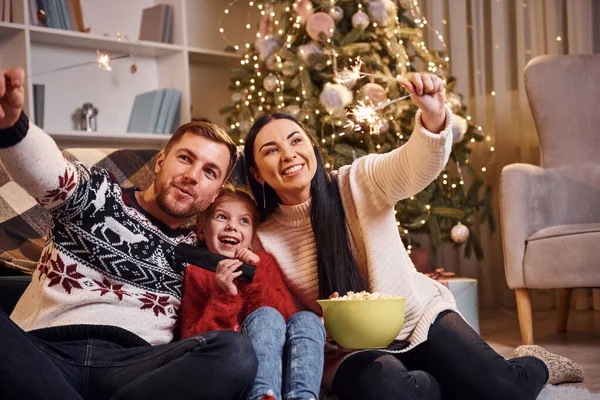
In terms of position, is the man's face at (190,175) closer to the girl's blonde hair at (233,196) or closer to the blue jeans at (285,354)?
the girl's blonde hair at (233,196)

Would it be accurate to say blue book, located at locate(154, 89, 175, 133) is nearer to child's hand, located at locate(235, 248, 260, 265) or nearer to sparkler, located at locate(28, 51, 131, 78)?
sparkler, located at locate(28, 51, 131, 78)

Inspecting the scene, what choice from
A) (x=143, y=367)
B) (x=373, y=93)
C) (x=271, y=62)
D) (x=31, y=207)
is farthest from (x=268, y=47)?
(x=143, y=367)

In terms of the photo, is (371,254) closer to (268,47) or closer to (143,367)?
(143,367)

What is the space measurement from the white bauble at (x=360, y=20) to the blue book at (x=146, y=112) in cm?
112

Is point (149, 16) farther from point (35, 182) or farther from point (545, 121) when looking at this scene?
point (35, 182)

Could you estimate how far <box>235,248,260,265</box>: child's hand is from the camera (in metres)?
1.68

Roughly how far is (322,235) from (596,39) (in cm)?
247

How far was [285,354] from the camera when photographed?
1538mm

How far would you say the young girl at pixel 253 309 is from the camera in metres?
1.48

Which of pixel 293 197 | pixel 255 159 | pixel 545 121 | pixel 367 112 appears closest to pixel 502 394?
pixel 293 197

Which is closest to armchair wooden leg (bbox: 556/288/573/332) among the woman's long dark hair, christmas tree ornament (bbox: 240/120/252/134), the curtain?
the curtain

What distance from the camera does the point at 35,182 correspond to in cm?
139

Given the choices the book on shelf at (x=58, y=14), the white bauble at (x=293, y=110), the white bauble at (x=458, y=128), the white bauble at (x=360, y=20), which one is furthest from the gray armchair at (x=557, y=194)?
the book on shelf at (x=58, y=14)

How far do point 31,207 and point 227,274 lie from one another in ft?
2.83
